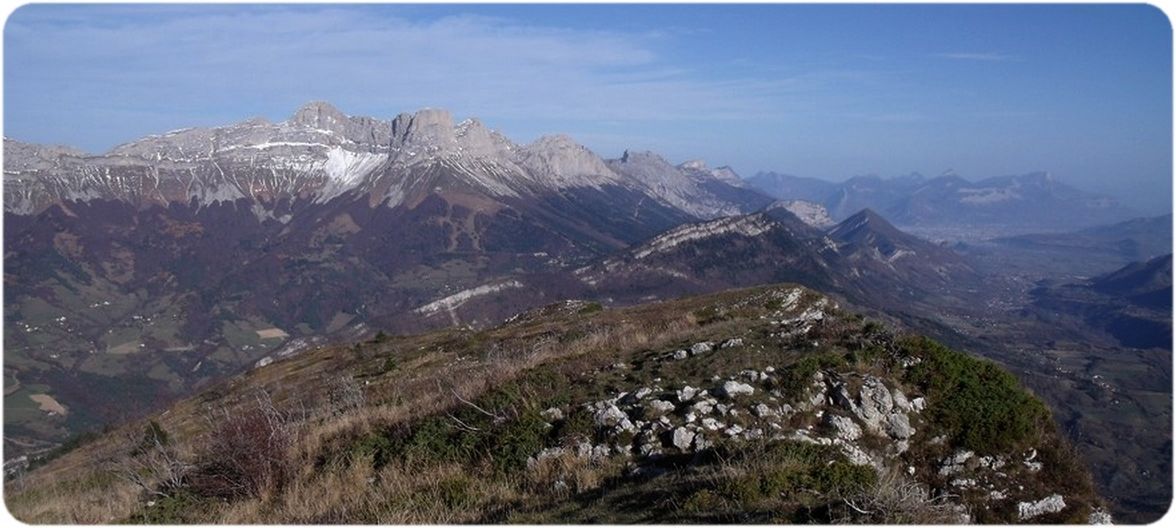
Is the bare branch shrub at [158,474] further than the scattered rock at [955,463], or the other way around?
the bare branch shrub at [158,474]

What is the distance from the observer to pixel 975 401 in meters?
11.2

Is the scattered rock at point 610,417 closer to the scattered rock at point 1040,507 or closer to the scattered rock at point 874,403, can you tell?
the scattered rock at point 874,403

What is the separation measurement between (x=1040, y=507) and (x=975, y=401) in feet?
6.74

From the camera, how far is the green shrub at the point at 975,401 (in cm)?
1063

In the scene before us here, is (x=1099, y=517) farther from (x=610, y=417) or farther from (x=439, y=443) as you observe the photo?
(x=439, y=443)

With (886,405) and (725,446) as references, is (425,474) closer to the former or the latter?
(725,446)

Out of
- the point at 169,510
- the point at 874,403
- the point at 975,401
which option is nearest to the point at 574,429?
the point at 874,403

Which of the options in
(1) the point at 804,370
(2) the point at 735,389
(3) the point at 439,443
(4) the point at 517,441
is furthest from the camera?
(1) the point at 804,370

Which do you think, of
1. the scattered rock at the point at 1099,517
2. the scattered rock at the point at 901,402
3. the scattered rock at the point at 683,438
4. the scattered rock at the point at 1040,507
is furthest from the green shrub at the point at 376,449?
the scattered rock at the point at 1099,517

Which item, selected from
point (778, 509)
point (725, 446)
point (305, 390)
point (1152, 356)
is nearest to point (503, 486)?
point (725, 446)

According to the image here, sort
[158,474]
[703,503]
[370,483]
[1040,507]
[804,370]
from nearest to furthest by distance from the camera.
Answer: [703,503], [1040,507], [370,483], [804,370], [158,474]

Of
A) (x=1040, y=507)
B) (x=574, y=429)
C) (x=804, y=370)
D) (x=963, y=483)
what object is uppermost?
(x=804, y=370)

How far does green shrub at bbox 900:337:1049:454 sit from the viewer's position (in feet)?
34.9

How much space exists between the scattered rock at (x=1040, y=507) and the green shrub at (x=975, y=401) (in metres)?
1.01
